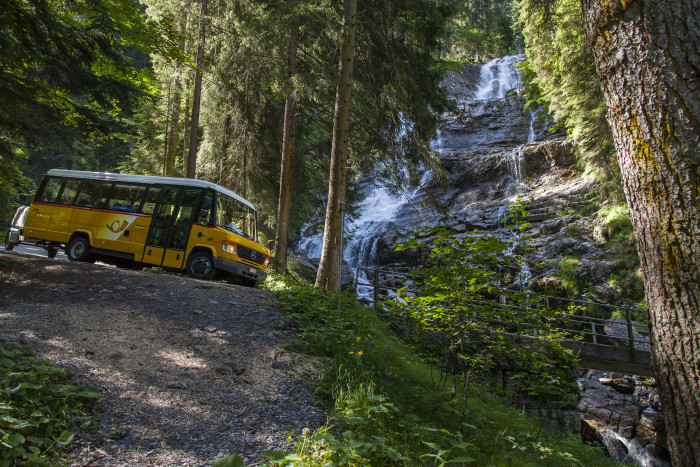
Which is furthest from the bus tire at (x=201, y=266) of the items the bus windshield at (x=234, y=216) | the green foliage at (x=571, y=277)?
the green foliage at (x=571, y=277)

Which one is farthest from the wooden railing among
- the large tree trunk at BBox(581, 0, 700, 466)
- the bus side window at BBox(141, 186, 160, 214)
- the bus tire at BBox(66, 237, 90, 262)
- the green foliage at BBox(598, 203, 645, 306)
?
the bus tire at BBox(66, 237, 90, 262)

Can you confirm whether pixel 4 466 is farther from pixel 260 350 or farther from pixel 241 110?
pixel 241 110

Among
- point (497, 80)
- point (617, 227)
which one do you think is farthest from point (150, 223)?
point (497, 80)

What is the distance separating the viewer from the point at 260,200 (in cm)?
1762

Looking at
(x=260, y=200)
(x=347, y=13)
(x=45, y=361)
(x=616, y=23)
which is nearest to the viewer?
(x=616, y=23)

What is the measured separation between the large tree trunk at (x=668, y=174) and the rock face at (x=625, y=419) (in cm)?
956

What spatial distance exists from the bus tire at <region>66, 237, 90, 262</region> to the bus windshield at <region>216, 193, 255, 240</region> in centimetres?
395

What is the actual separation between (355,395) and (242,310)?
3.18 metres

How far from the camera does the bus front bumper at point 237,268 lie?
31.6 feet

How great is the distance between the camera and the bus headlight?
9.75m

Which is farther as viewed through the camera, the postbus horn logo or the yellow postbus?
the postbus horn logo

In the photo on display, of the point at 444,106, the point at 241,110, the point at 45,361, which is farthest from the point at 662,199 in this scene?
the point at 241,110

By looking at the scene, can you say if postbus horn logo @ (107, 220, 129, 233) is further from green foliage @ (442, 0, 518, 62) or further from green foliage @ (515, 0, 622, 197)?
green foliage @ (442, 0, 518, 62)

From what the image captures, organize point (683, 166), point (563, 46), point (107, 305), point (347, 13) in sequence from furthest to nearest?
point (563, 46) < point (347, 13) < point (107, 305) < point (683, 166)
